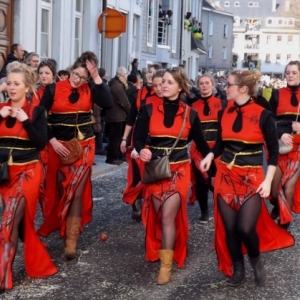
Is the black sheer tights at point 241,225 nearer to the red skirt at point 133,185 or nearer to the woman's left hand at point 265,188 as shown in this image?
the woman's left hand at point 265,188

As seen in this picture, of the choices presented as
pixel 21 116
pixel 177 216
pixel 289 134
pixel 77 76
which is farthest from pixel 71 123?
pixel 289 134

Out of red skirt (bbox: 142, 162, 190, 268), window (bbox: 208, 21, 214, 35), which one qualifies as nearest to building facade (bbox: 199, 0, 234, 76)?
window (bbox: 208, 21, 214, 35)

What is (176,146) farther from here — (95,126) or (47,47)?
(47,47)

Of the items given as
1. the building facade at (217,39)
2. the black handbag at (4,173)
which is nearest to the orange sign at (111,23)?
the black handbag at (4,173)

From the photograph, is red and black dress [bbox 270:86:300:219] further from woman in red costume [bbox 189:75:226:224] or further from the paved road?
woman in red costume [bbox 189:75:226:224]

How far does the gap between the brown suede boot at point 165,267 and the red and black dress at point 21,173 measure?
1.12 m

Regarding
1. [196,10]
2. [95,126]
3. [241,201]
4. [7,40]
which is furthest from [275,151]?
[196,10]

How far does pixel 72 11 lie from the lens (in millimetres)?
17188

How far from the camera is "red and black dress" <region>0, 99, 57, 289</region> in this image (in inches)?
209

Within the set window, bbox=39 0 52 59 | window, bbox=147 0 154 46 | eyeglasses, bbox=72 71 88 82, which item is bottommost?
eyeglasses, bbox=72 71 88 82

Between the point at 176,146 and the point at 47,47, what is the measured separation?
10914mm

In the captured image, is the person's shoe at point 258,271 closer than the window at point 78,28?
Yes

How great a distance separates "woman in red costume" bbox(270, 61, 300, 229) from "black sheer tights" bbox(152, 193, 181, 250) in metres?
1.93

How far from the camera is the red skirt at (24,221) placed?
533 cm
